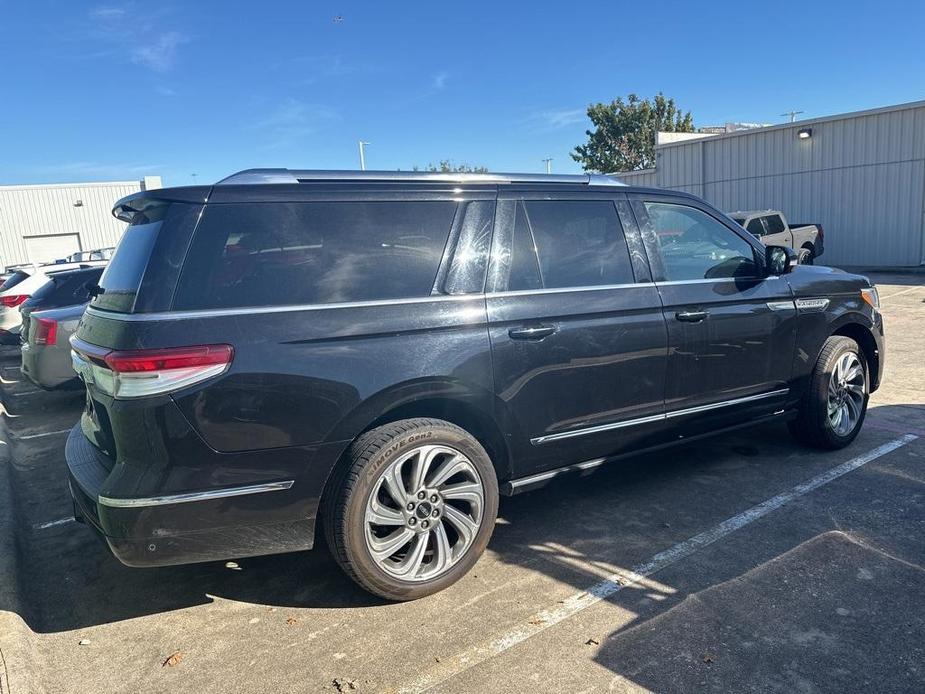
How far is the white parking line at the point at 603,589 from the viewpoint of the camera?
2.75 m

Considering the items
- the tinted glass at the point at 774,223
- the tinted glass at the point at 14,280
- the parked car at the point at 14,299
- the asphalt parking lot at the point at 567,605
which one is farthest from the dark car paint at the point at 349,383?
the tinted glass at the point at 774,223

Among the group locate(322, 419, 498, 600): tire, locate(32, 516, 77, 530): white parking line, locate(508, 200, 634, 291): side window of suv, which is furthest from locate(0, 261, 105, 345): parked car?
locate(322, 419, 498, 600): tire

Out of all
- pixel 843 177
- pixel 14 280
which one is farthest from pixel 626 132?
pixel 14 280

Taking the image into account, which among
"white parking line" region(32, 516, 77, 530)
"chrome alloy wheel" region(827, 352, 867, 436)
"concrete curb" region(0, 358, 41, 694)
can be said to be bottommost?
"white parking line" region(32, 516, 77, 530)

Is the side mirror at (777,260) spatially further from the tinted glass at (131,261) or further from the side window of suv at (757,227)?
the side window of suv at (757,227)

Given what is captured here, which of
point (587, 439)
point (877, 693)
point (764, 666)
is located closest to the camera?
point (877, 693)

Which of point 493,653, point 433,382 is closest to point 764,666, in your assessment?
point 493,653

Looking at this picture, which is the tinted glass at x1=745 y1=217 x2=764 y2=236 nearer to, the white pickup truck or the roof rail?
the white pickup truck

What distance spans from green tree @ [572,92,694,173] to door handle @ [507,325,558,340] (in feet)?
142

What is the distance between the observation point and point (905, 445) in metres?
5.09

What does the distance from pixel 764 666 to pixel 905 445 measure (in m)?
3.24

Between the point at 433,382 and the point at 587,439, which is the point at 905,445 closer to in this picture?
the point at 587,439

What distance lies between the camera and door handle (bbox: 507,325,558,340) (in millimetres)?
3473

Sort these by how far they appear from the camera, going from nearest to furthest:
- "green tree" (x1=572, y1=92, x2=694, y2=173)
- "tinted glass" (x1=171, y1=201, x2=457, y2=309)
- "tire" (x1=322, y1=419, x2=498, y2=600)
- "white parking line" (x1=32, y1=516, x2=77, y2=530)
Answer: "tinted glass" (x1=171, y1=201, x2=457, y2=309), "tire" (x1=322, y1=419, x2=498, y2=600), "white parking line" (x1=32, y1=516, x2=77, y2=530), "green tree" (x1=572, y1=92, x2=694, y2=173)
